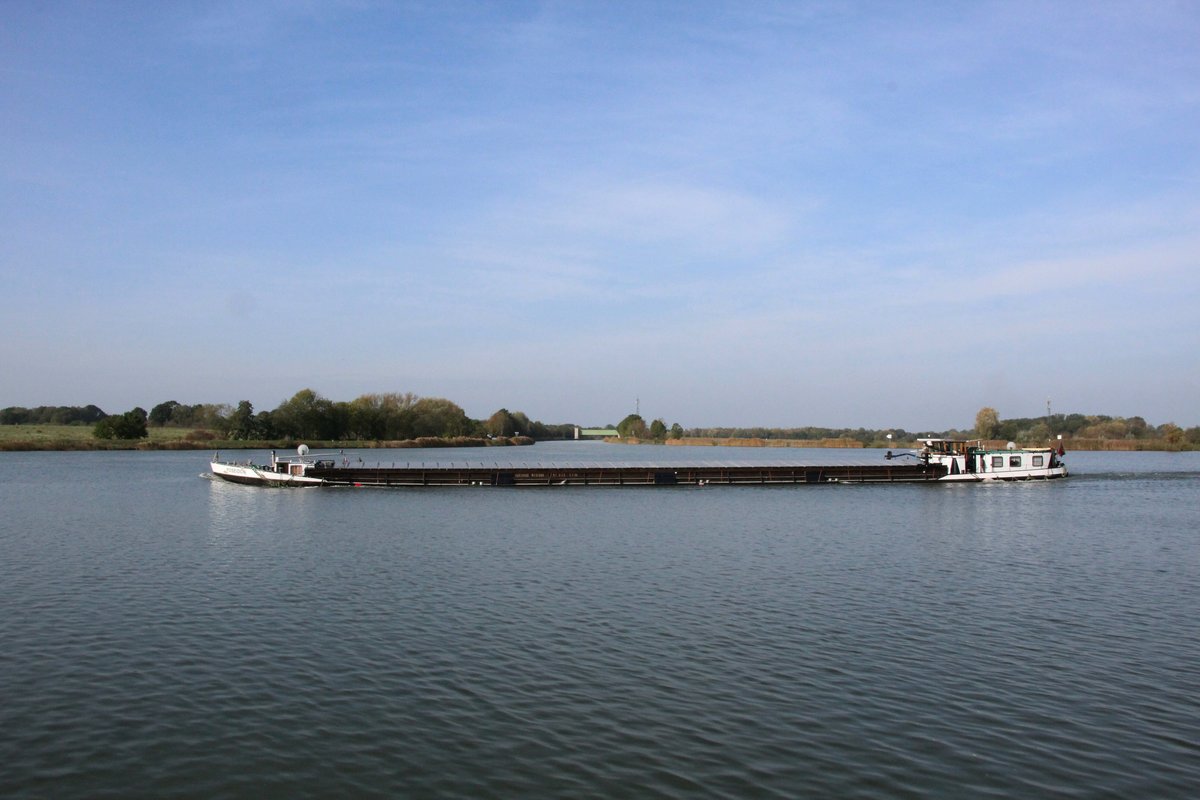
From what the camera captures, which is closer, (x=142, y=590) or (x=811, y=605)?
(x=811, y=605)

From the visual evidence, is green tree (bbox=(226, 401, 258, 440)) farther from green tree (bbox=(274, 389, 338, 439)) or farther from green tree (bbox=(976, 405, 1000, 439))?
green tree (bbox=(976, 405, 1000, 439))

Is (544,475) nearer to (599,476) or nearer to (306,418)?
(599,476)

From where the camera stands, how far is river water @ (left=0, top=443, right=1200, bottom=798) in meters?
12.6

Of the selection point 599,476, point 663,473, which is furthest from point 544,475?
point 663,473

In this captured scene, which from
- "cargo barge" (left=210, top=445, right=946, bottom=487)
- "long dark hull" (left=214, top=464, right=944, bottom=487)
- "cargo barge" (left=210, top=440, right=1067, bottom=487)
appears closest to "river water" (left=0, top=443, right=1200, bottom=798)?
"cargo barge" (left=210, top=445, right=946, bottom=487)

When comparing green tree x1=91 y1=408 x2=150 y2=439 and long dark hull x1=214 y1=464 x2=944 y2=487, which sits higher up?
green tree x1=91 y1=408 x2=150 y2=439

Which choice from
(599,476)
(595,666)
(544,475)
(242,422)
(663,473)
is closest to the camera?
(595,666)

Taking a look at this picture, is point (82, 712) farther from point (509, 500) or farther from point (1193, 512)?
point (1193, 512)

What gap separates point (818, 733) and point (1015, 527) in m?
37.6

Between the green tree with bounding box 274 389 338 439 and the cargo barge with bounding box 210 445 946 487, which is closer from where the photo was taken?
the cargo barge with bounding box 210 445 946 487

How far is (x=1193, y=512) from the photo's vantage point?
55.6 m

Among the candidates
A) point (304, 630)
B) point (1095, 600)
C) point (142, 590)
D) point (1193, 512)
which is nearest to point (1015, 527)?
point (1193, 512)

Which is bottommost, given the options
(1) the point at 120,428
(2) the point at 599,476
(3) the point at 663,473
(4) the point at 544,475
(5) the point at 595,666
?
(5) the point at 595,666

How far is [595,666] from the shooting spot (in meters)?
18.0
